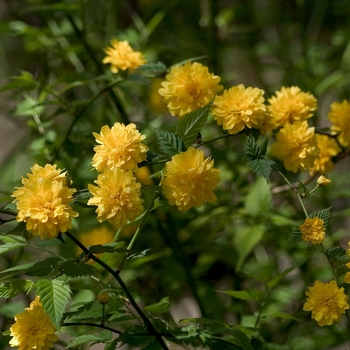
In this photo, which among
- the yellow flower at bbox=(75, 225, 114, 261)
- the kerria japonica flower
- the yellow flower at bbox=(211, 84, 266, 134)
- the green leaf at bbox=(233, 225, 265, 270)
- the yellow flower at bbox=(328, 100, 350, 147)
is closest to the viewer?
the kerria japonica flower

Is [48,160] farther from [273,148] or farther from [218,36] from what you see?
[218,36]

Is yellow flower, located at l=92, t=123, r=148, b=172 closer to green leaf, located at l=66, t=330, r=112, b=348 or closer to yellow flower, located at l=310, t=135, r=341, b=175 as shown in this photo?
green leaf, located at l=66, t=330, r=112, b=348

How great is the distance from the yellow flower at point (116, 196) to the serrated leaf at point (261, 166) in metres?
0.11

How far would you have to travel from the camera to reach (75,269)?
52 centimetres

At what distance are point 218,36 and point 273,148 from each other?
64cm

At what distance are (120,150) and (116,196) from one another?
0.15ft

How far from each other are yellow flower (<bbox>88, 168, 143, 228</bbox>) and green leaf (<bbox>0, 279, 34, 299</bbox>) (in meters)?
0.10

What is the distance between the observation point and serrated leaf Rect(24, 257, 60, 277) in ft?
1.74

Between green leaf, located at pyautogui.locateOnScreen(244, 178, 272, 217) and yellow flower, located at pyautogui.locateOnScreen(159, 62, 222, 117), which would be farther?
green leaf, located at pyautogui.locateOnScreen(244, 178, 272, 217)

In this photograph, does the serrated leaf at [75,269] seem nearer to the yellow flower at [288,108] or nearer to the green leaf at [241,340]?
the green leaf at [241,340]

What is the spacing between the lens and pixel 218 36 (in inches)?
49.3

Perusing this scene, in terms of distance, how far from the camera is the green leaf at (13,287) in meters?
0.57

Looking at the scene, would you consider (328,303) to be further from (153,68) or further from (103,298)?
(153,68)

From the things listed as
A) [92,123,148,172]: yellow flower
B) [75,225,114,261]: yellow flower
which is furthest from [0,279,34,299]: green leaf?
[75,225,114,261]: yellow flower
